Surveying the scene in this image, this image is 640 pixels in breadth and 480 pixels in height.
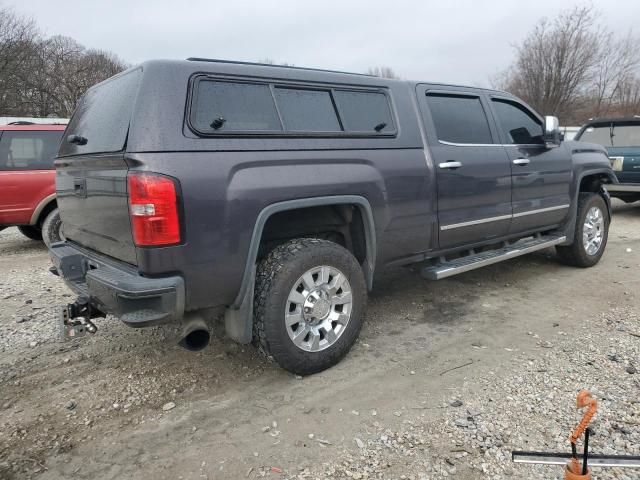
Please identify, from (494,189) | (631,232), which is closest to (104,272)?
(494,189)

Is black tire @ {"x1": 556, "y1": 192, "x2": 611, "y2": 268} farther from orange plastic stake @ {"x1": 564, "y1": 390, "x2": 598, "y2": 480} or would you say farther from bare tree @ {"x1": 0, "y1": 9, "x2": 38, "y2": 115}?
bare tree @ {"x1": 0, "y1": 9, "x2": 38, "y2": 115}

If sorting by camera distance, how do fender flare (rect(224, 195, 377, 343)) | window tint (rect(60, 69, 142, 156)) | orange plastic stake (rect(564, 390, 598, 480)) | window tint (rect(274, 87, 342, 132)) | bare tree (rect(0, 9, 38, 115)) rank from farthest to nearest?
Result: bare tree (rect(0, 9, 38, 115)) < window tint (rect(274, 87, 342, 132)) < fender flare (rect(224, 195, 377, 343)) < window tint (rect(60, 69, 142, 156)) < orange plastic stake (rect(564, 390, 598, 480))

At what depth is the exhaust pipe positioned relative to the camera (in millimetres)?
2633

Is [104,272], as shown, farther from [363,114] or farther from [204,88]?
[363,114]

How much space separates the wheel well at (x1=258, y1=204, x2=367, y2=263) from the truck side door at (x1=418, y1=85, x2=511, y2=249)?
0.78 metres

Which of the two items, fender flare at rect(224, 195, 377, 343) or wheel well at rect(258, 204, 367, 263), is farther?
wheel well at rect(258, 204, 367, 263)

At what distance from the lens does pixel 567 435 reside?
96.0 inches

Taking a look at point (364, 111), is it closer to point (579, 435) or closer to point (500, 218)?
point (500, 218)

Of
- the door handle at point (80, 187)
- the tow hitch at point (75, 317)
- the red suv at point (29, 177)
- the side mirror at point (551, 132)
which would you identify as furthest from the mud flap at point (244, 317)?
the red suv at point (29, 177)

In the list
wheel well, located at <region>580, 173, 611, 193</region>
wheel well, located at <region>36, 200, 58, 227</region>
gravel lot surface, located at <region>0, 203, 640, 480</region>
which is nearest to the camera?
gravel lot surface, located at <region>0, 203, 640, 480</region>

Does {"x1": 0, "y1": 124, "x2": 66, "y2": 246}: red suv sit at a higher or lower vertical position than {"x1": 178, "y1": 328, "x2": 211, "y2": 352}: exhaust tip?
higher

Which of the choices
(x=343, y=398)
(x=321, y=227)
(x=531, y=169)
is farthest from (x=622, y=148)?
(x=343, y=398)

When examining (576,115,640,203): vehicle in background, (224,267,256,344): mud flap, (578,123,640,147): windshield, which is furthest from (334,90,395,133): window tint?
(578,123,640,147): windshield

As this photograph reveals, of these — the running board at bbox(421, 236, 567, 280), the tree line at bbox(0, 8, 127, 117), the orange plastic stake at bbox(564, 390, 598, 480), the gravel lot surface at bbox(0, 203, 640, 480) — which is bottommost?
the gravel lot surface at bbox(0, 203, 640, 480)
